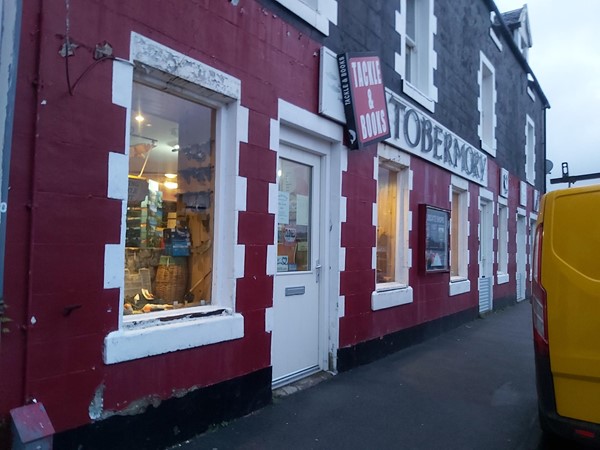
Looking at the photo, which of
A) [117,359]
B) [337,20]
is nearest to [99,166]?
[117,359]

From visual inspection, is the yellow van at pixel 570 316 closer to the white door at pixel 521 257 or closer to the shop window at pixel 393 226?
the shop window at pixel 393 226

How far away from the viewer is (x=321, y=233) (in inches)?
218

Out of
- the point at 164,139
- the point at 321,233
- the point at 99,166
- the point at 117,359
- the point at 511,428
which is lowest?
the point at 511,428

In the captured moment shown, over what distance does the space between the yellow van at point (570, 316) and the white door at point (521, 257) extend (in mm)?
11946

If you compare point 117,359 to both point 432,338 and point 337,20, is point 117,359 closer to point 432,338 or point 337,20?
point 337,20

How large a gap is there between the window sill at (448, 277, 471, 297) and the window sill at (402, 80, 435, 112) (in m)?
3.19

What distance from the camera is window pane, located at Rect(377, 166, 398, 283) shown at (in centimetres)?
707

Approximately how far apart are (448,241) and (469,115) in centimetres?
296

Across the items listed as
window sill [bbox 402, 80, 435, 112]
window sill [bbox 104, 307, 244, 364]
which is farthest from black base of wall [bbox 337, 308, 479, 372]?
window sill [bbox 402, 80, 435, 112]

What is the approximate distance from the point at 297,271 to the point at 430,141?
3.86 m

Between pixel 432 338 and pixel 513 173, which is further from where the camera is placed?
pixel 513 173

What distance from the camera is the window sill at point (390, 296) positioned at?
6.29 meters

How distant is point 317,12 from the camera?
531 centimetres

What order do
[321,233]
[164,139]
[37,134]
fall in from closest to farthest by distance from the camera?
1. [37,134]
2. [164,139]
3. [321,233]
